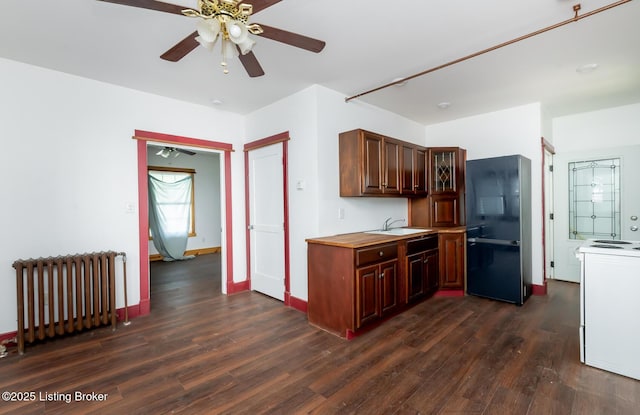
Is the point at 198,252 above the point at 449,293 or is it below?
above

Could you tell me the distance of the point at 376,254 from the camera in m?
3.01

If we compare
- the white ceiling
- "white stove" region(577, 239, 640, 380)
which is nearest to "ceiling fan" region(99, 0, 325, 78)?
the white ceiling

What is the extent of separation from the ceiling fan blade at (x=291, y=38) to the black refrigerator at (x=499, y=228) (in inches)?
115

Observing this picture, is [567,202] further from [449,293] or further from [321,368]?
[321,368]

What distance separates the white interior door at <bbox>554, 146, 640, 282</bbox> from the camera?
4.04 m

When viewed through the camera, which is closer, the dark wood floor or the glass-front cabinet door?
the dark wood floor

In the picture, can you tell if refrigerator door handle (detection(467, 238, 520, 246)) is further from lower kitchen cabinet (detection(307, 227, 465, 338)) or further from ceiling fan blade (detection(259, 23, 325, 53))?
ceiling fan blade (detection(259, 23, 325, 53))

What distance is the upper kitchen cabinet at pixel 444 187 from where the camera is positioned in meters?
4.43

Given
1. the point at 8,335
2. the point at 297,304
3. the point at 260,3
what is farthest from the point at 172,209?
the point at 260,3

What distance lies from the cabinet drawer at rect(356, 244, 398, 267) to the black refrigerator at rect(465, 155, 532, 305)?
1404 mm

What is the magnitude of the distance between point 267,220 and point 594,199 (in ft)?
15.8

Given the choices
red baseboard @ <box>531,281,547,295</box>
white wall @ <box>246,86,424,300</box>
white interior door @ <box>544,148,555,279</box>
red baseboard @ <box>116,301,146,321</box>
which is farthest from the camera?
white interior door @ <box>544,148,555,279</box>

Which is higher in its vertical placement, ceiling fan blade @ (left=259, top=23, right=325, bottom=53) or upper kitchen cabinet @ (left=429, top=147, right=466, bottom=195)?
ceiling fan blade @ (left=259, top=23, right=325, bottom=53)

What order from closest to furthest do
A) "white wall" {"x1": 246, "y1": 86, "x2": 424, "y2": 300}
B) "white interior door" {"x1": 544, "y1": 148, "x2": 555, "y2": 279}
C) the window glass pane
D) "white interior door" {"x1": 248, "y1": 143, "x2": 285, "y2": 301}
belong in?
"white wall" {"x1": 246, "y1": 86, "x2": 424, "y2": 300}, "white interior door" {"x1": 248, "y1": 143, "x2": 285, "y2": 301}, "white interior door" {"x1": 544, "y1": 148, "x2": 555, "y2": 279}, the window glass pane
